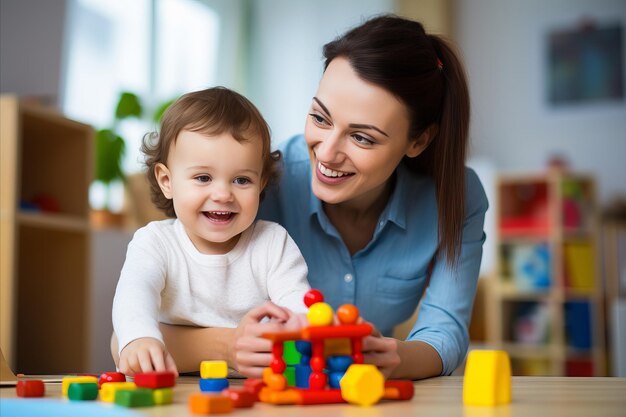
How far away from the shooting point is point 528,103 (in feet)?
18.0

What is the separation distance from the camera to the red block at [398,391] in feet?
2.51

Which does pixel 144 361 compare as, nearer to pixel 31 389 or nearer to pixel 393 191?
pixel 31 389

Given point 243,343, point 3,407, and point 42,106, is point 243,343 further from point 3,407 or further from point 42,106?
point 42,106

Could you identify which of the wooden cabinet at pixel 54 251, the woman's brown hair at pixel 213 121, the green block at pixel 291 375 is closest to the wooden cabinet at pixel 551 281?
the wooden cabinet at pixel 54 251

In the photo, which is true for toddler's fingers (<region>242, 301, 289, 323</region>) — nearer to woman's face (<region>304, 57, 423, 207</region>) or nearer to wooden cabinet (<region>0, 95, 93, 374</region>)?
woman's face (<region>304, 57, 423, 207</region>)

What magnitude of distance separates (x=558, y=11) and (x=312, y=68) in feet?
6.61

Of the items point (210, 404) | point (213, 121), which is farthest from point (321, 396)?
point (213, 121)

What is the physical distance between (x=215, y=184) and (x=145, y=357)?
31cm

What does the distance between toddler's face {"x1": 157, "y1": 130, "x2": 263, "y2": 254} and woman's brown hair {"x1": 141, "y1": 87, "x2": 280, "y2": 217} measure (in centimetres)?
1

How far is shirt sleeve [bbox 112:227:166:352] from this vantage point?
92 centimetres

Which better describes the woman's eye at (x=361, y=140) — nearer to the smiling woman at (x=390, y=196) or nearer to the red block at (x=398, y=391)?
the smiling woman at (x=390, y=196)

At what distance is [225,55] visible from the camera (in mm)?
4633

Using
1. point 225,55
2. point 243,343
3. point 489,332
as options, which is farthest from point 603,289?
point 243,343

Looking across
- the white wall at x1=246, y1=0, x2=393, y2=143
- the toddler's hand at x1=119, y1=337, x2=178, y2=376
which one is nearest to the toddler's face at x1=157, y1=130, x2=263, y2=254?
the toddler's hand at x1=119, y1=337, x2=178, y2=376
